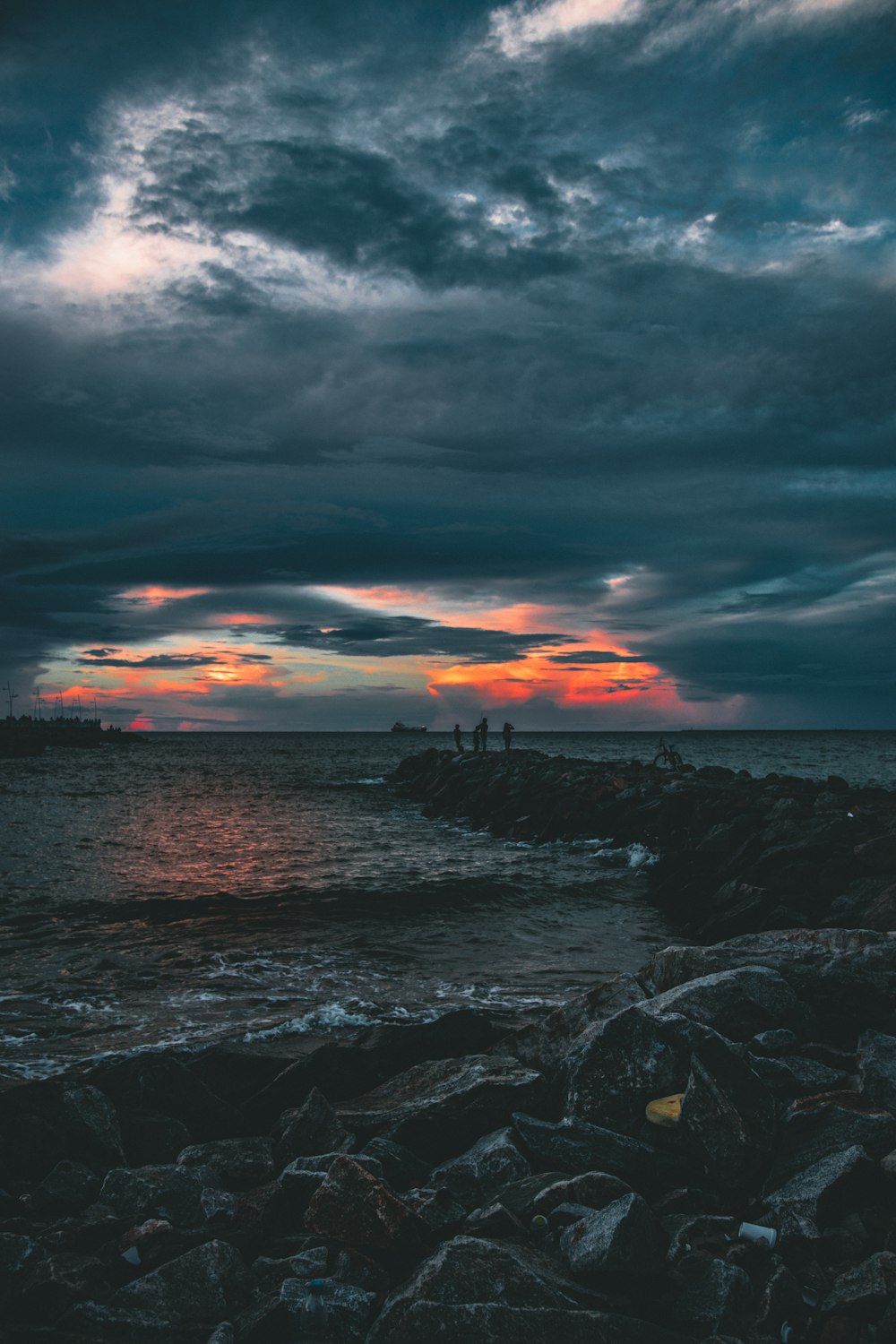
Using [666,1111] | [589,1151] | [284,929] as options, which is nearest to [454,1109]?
[589,1151]

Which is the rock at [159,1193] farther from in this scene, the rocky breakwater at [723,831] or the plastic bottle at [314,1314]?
the rocky breakwater at [723,831]

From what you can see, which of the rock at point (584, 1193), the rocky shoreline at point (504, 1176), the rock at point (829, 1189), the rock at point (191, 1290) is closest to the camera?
the rocky shoreline at point (504, 1176)

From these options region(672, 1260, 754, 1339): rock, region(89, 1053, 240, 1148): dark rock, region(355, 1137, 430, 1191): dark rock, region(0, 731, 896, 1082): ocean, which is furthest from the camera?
region(0, 731, 896, 1082): ocean

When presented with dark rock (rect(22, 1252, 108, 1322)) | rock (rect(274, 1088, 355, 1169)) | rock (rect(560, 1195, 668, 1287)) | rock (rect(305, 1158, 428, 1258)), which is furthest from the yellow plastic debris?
dark rock (rect(22, 1252, 108, 1322))

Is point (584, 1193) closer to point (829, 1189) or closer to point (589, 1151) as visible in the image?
point (589, 1151)

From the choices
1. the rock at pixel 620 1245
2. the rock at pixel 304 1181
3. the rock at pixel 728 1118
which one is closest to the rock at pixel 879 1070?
the rock at pixel 728 1118

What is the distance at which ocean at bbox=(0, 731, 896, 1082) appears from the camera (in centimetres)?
958

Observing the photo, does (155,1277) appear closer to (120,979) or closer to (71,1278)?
(71,1278)

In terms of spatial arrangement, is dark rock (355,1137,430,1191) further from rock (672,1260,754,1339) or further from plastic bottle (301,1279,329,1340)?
rock (672,1260,754,1339)

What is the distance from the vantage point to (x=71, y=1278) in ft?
13.2

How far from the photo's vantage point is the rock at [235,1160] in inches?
207

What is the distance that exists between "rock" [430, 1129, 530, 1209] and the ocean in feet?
13.6

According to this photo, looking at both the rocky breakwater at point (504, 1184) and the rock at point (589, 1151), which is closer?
the rocky breakwater at point (504, 1184)

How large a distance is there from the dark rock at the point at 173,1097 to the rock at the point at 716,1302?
3.87 metres
